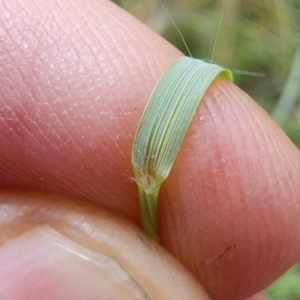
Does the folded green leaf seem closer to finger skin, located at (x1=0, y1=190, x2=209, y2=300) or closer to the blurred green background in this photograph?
finger skin, located at (x1=0, y1=190, x2=209, y2=300)

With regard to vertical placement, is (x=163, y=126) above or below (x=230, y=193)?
above

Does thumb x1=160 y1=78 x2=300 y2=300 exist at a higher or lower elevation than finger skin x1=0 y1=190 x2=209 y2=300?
higher

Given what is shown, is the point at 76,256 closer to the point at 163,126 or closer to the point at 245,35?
the point at 163,126

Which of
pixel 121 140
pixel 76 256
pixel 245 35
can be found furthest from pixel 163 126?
pixel 245 35

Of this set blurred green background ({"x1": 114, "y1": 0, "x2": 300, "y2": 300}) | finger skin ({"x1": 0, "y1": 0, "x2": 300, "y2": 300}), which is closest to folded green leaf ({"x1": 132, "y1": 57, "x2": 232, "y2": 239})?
finger skin ({"x1": 0, "y1": 0, "x2": 300, "y2": 300})

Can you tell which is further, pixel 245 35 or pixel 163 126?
pixel 245 35

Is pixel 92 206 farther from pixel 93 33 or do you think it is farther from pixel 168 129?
pixel 93 33
